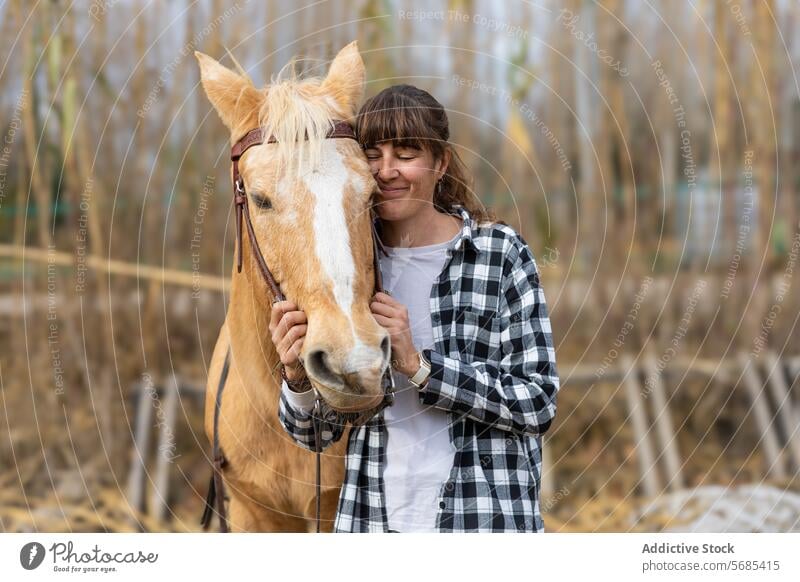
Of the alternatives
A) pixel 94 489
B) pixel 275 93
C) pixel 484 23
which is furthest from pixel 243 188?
pixel 94 489

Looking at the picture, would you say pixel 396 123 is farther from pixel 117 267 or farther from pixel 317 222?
pixel 117 267

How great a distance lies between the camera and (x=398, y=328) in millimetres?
1779

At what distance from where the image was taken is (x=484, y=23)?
4477 millimetres

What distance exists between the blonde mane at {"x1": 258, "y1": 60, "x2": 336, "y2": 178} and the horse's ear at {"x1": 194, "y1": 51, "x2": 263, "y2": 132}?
6cm

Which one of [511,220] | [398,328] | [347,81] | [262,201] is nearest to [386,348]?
[398,328]

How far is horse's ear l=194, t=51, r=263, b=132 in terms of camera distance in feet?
6.82

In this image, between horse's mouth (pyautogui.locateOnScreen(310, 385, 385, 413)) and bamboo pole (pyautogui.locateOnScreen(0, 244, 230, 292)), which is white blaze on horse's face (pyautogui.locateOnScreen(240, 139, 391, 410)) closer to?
horse's mouth (pyautogui.locateOnScreen(310, 385, 385, 413))

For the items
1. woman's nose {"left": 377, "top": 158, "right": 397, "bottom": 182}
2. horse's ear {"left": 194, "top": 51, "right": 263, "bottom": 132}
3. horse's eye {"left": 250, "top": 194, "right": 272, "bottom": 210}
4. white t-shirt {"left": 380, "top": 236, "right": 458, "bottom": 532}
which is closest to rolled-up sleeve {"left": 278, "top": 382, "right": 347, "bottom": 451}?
white t-shirt {"left": 380, "top": 236, "right": 458, "bottom": 532}

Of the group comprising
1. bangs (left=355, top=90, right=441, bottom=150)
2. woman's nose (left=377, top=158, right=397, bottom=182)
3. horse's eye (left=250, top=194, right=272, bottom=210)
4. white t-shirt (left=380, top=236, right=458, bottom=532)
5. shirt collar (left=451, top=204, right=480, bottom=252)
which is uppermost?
bangs (left=355, top=90, right=441, bottom=150)

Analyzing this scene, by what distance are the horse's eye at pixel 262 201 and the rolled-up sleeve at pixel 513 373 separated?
1.63 ft

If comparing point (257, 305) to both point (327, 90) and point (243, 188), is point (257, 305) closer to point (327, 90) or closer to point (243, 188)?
point (243, 188)

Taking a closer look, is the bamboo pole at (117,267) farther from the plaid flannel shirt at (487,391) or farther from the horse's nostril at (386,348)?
the horse's nostril at (386,348)
